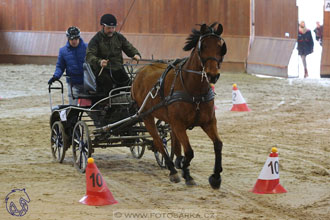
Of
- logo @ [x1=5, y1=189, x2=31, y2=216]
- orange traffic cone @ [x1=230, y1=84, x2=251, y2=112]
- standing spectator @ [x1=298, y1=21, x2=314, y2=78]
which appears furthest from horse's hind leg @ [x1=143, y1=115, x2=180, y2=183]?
standing spectator @ [x1=298, y1=21, x2=314, y2=78]

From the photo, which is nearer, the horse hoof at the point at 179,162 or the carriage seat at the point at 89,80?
the horse hoof at the point at 179,162

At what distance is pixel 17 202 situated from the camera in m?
6.83

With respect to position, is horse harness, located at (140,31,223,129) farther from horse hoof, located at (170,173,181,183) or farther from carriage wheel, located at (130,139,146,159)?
carriage wheel, located at (130,139,146,159)

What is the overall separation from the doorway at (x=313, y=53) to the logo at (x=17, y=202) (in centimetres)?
1326

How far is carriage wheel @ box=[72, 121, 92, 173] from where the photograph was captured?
8.34m

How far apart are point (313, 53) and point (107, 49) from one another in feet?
54.9

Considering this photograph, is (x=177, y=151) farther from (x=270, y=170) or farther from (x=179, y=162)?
(x=270, y=170)

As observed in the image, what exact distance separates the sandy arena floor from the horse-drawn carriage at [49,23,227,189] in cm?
34

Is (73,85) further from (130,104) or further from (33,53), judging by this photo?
(33,53)

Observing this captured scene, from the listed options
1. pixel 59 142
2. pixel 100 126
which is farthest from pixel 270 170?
pixel 59 142

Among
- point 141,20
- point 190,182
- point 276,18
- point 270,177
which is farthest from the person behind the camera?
point 141,20

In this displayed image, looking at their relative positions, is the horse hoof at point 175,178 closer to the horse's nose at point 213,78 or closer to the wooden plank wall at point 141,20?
the horse's nose at point 213,78

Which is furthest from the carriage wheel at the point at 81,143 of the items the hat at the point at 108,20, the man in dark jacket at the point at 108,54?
the hat at the point at 108,20

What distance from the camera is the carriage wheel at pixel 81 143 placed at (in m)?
8.34
